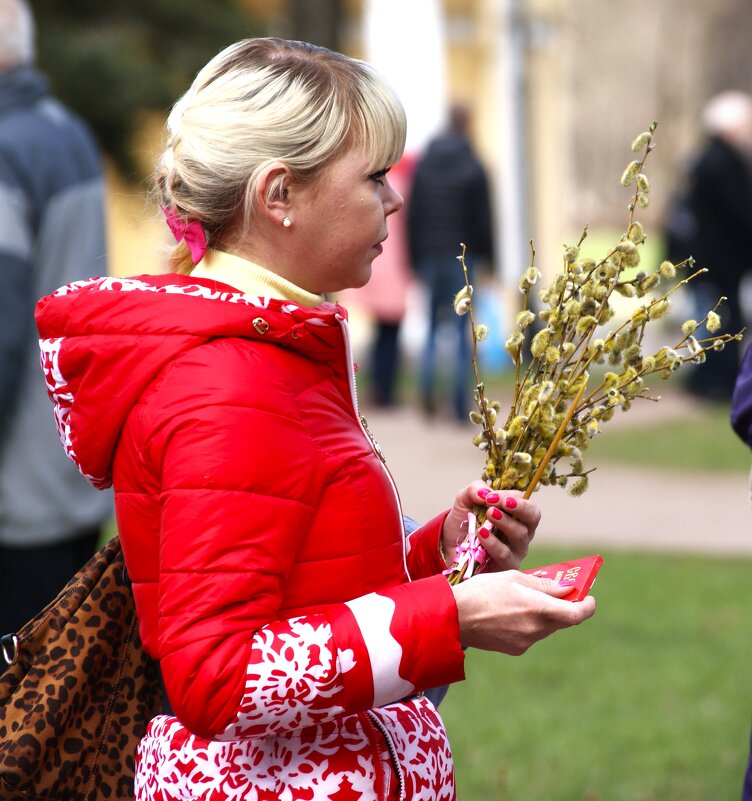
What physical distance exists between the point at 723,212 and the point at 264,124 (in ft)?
35.1

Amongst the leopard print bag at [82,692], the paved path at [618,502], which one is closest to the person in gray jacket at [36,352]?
the leopard print bag at [82,692]

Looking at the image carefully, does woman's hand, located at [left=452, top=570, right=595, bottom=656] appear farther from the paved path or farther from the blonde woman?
the paved path

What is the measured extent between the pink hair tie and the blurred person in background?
33.6 ft

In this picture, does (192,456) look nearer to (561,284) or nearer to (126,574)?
(126,574)

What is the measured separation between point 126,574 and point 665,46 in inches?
1475

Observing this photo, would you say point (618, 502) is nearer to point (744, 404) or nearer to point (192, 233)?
point (744, 404)

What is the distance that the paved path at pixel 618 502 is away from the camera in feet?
26.3

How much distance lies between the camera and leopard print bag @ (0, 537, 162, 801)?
217 cm

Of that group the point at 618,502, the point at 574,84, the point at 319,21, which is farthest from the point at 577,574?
the point at 574,84

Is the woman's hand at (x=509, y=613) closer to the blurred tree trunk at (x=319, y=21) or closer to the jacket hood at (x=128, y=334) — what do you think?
the jacket hood at (x=128, y=334)

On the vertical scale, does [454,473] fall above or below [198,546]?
below

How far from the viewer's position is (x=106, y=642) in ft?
7.30

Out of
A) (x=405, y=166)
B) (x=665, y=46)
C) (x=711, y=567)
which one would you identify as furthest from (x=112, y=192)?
(x=665, y=46)

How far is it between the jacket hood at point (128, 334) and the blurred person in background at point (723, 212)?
10.3 m
